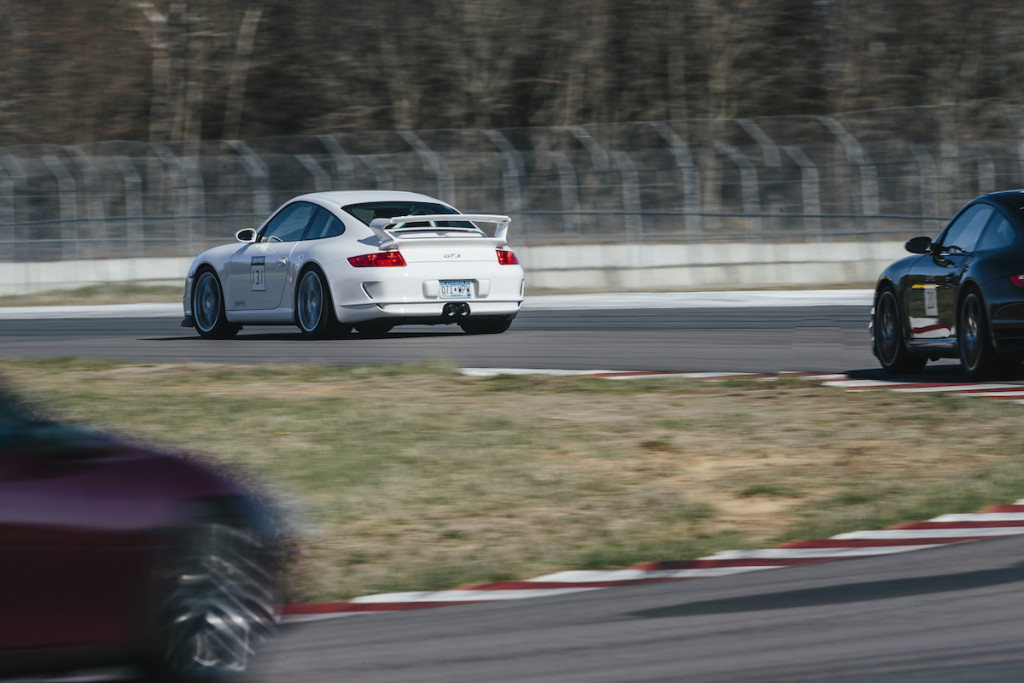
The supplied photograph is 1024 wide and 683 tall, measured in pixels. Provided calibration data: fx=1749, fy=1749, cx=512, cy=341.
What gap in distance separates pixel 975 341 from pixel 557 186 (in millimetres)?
18685

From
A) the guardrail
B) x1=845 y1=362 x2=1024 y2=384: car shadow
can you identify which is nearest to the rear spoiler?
x1=845 y1=362 x2=1024 y2=384: car shadow

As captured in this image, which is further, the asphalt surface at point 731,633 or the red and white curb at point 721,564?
the red and white curb at point 721,564

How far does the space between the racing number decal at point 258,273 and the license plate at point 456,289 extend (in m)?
1.93

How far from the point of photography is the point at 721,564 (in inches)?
242

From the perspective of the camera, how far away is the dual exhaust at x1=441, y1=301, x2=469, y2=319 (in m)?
16.2

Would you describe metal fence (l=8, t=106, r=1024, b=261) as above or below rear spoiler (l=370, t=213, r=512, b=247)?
above

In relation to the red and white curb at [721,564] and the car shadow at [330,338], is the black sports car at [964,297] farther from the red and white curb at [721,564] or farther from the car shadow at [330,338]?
the car shadow at [330,338]

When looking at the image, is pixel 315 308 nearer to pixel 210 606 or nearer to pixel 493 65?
pixel 210 606

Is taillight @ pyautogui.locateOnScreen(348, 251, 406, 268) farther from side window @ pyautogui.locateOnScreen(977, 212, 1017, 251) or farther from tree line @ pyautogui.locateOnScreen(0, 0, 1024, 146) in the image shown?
tree line @ pyautogui.locateOnScreen(0, 0, 1024, 146)

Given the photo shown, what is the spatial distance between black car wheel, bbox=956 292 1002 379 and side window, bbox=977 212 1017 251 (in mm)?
350

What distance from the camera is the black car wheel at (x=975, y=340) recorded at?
11430 mm

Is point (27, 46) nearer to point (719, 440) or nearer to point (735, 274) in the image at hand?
point (735, 274)

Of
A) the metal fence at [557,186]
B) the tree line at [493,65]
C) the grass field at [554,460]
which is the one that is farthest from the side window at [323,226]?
the tree line at [493,65]

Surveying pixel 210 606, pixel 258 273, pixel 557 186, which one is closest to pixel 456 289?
pixel 258 273
